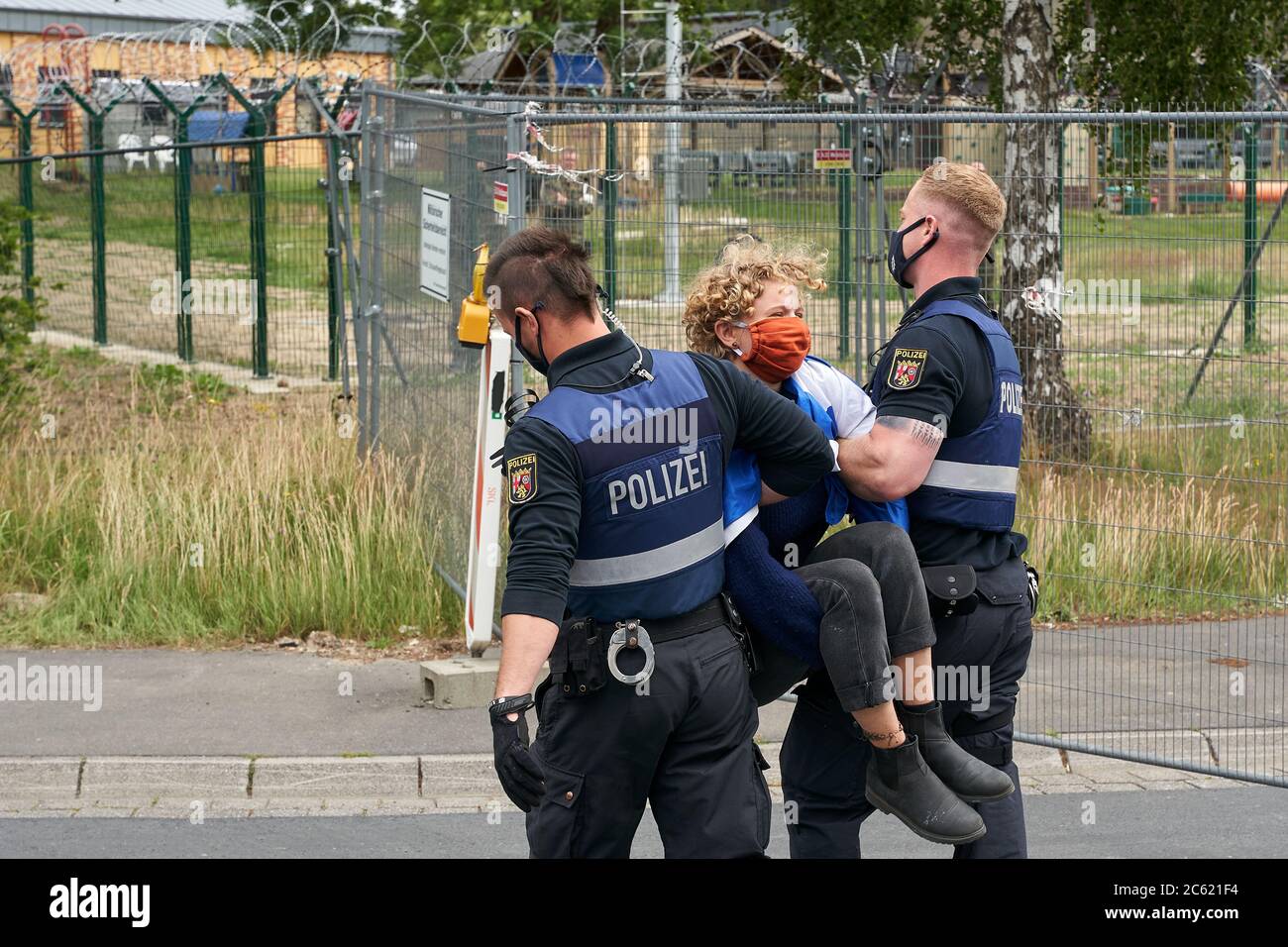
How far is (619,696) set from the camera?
12.0ft

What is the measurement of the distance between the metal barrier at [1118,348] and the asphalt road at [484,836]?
0.28 m

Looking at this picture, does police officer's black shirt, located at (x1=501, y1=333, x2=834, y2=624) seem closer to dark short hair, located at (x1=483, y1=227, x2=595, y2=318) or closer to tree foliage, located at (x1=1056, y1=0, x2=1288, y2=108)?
dark short hair, located at (x1=483, y1=227, x2=595, y2=318)

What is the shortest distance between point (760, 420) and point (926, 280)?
848mm

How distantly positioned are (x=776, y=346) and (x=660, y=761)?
3.38 ft

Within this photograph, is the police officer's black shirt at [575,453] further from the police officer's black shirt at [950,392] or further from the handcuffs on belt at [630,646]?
the police officer's black shirt at [950,392]

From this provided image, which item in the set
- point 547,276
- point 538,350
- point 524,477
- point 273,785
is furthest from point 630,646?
point 273,785

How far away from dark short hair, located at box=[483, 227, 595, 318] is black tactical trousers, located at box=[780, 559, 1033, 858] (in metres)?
1.19

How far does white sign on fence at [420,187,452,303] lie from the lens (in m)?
7.57

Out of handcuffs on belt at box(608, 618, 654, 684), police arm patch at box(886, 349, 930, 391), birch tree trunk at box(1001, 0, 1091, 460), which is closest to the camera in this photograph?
handcuffs on belt at box(608, 618, 654, 684)

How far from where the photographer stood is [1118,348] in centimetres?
721

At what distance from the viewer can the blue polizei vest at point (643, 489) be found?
11.9 feet

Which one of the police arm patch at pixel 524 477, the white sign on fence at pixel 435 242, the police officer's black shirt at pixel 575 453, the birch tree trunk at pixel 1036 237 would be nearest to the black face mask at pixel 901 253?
the police officer's black shirt at pixel 575 453

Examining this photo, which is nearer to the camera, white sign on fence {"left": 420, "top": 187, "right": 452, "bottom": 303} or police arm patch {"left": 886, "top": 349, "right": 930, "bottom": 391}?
police arm patch {"left": 886, "top": 349, "right": 930, "bottom": 391}

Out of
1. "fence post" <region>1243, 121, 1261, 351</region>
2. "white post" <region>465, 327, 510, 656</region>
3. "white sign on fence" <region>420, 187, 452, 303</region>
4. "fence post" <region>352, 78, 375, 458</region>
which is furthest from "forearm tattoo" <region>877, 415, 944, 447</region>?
"fence post" <region>352, 78, 375, 458</region>
